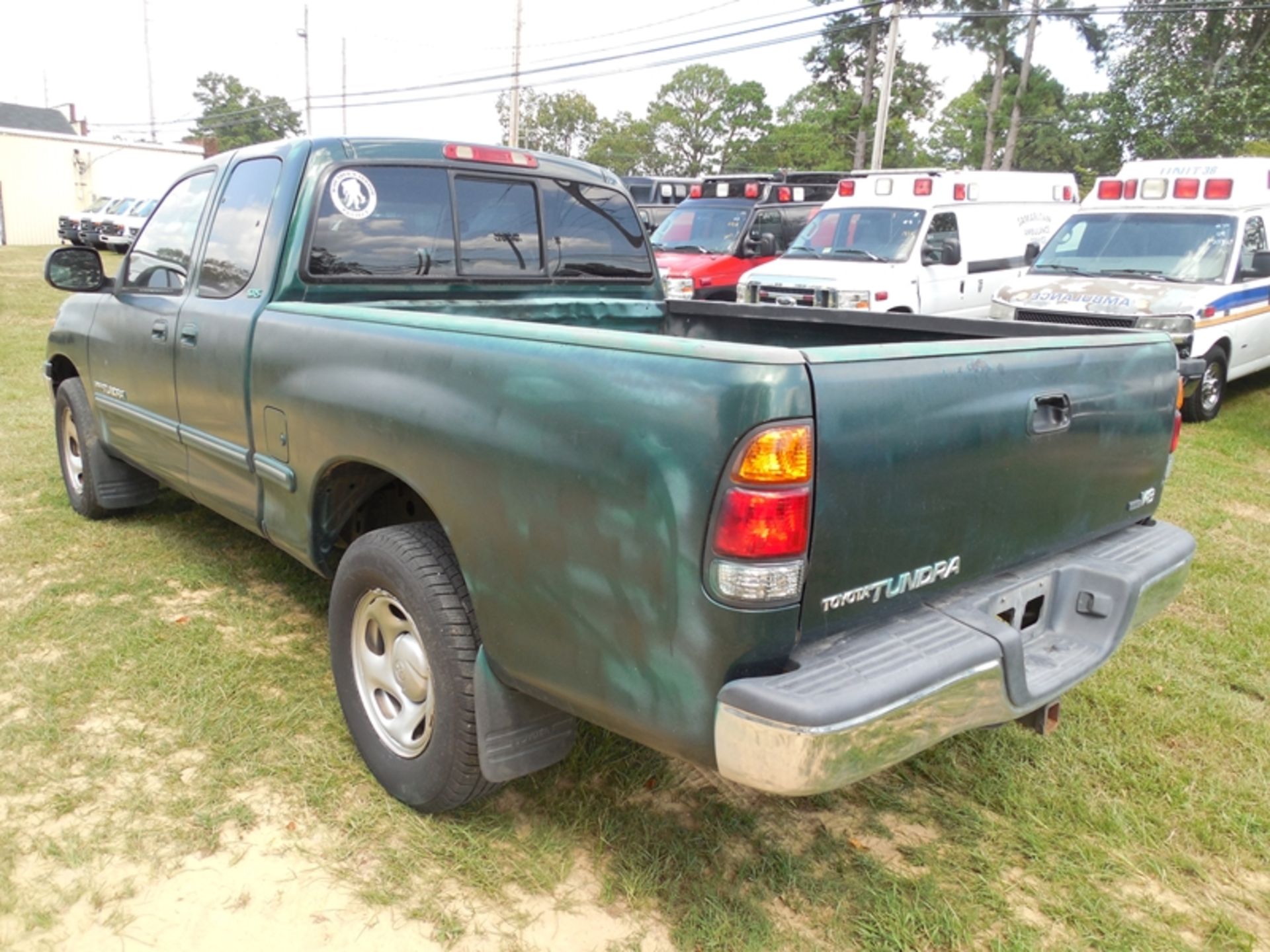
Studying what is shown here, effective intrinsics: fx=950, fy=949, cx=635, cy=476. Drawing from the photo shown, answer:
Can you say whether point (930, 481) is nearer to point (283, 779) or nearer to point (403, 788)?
point (403, 788)

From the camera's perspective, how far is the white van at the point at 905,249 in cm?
1028

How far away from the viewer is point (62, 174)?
37125mm

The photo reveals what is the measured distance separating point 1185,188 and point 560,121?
7453 centimetres

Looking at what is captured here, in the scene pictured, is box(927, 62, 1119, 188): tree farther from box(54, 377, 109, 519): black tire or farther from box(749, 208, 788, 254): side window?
box(54, 377, 109, 519): black tire

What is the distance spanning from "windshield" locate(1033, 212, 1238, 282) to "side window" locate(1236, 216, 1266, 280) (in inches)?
7.5

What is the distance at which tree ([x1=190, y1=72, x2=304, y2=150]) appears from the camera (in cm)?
6925

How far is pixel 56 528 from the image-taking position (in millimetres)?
4965

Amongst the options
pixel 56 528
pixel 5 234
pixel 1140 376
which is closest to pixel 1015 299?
pixel 1140 376

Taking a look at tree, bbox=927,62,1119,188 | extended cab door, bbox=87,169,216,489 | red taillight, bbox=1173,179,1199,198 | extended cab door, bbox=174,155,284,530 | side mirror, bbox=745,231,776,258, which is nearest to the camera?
extended cab door, bbox=174,155,284,530

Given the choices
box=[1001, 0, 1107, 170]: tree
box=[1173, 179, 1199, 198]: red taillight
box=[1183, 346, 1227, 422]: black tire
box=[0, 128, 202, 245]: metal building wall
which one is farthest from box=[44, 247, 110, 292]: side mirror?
box=[1001, 0, 1107, 170]: tree

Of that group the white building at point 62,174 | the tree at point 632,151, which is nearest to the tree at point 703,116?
the tree at point 632,151

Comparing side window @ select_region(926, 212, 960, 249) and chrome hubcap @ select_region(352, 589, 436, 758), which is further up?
side window @ select_region(926, 212, 960, 249)

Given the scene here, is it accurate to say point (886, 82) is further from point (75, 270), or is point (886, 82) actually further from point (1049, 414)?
point (1049, 414)

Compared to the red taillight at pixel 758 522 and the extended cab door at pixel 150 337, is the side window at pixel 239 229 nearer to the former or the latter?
the extended cab door at pixel 150 337
